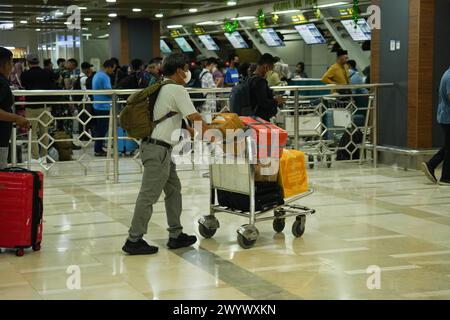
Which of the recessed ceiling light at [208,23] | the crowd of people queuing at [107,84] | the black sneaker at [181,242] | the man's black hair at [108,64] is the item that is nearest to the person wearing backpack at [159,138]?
the black sneaker at [181,242]

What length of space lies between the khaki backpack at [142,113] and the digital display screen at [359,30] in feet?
41.5

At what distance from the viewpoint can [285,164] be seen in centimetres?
625

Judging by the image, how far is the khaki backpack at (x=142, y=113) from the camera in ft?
18.9

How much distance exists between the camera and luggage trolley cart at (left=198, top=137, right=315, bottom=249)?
6023 mm

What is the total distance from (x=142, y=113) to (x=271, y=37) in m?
17.4

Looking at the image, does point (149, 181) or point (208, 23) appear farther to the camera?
point (208, 23)

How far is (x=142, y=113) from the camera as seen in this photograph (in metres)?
5.76

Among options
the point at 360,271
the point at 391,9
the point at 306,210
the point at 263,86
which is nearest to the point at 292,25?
the point at 391,9

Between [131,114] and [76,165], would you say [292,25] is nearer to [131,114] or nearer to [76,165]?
[76,165]

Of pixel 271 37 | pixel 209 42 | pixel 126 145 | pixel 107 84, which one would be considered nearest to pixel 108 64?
pixel 107 84

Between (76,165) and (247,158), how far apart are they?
20.8 feet

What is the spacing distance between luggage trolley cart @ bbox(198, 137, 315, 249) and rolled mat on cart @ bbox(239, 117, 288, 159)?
127 mm

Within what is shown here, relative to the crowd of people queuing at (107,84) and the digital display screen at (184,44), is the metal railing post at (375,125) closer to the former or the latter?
the crowd of people queuing at (107,84)

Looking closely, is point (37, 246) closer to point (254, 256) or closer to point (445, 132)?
point (254, 256)
